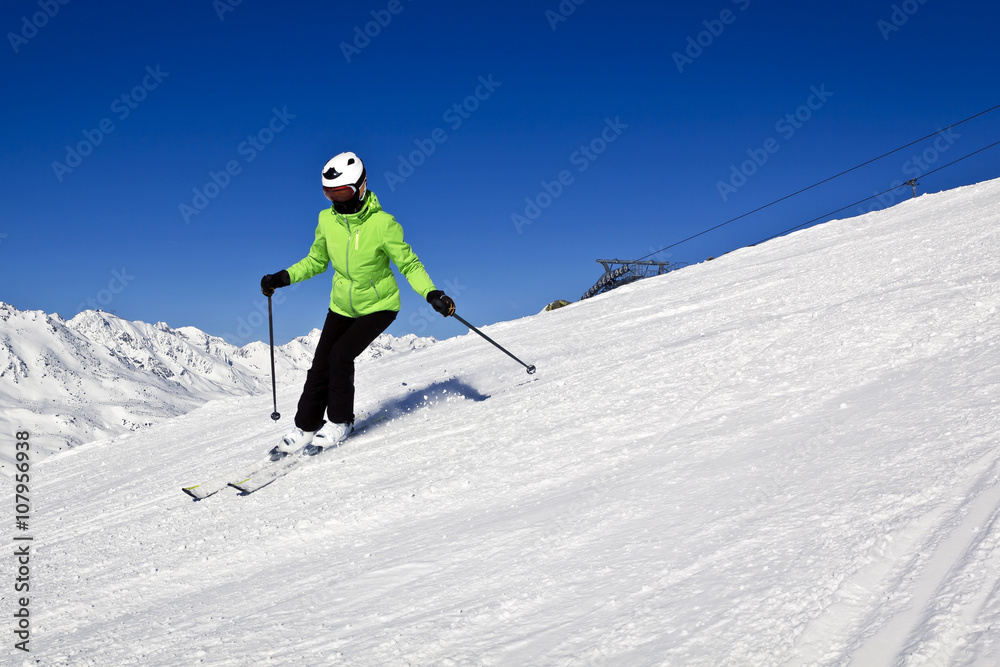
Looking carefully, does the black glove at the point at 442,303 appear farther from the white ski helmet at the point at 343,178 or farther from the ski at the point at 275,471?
the ski at the point at 275,471

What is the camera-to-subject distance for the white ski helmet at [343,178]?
213 inches

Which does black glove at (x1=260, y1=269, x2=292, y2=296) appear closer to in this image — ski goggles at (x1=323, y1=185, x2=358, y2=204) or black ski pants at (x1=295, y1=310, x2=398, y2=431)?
black ski pants at (x1=295, y1=310, x2=398, y2=431)

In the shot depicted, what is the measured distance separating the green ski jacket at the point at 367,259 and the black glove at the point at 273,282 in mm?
493

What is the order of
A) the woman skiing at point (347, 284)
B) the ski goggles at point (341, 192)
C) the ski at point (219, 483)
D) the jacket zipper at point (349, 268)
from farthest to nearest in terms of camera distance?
the jacket zipper at point (349, 268) < the woman skiing at point (347, 284) < the ski goggles at point (341, 192) < the ski at point (219, 483)

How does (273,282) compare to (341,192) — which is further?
(273,282)

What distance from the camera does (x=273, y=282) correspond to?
608cm

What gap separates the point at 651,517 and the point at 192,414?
10.6 meters

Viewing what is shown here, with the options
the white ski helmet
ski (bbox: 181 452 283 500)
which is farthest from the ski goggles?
ski (bbox: 181 452 283 500)

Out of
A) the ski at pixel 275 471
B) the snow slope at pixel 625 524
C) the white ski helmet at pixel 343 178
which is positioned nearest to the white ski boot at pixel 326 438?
the ski at pixel 275 471

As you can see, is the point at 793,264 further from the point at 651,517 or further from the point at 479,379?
the point at 651,517

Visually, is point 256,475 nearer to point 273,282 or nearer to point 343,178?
point 273,282

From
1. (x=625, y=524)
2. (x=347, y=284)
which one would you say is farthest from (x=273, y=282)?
(x=625, y=524)

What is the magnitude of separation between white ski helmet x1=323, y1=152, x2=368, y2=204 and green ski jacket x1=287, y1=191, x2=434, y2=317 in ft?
0.57

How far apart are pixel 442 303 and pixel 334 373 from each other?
118 centimetres
